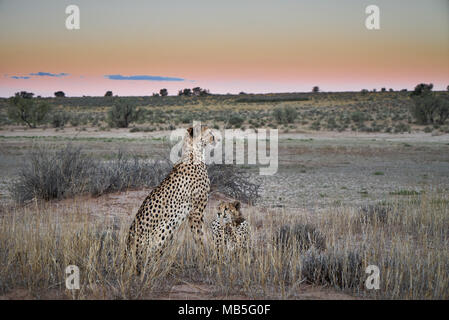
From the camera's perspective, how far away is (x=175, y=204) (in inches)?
178

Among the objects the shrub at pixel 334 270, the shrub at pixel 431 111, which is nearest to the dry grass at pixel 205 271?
the shrub at pixel 334 270

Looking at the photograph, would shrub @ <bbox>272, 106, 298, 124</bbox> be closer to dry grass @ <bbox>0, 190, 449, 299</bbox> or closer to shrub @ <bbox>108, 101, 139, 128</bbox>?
shrub @ <bbox>108, 101, 139, 128</bbox>

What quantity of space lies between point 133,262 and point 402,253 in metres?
2.88

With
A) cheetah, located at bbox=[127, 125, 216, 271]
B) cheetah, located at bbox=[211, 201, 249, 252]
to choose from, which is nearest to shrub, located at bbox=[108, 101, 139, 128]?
cheetah, located at bbox=[211, 201, 249, 252]

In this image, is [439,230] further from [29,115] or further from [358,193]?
[29,115]

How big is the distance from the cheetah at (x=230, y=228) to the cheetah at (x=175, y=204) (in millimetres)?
520

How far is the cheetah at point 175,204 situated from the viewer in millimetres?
4316

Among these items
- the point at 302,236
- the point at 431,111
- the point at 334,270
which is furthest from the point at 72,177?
the point at 431,111

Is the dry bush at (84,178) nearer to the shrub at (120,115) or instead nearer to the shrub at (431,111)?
the shrub at (120,115)

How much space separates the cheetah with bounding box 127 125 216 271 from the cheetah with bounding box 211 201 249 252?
0.52 m

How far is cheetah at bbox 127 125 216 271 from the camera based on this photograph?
4316mm

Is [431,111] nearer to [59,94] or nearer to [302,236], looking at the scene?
[302,236]

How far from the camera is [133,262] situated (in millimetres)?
4211

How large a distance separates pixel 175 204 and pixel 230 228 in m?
1.34
